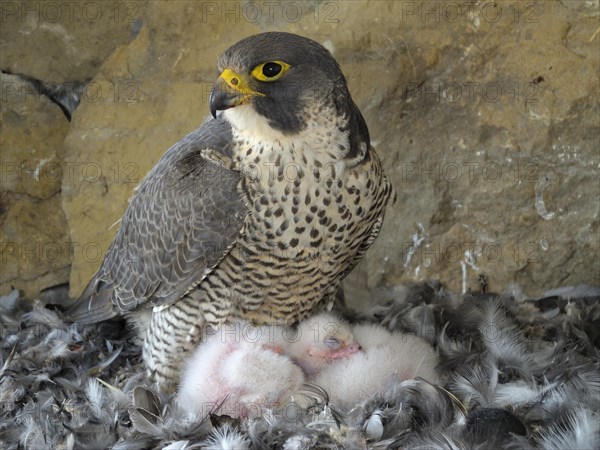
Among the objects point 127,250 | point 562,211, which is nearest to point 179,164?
point 127,250

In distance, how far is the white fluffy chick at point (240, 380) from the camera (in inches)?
106

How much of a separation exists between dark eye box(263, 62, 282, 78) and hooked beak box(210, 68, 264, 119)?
3.0 inches

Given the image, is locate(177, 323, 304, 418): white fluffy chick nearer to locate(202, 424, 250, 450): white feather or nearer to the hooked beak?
locate(202, 424, 250, 450): white feather

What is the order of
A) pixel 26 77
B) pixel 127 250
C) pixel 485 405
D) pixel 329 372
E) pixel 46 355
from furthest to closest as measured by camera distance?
pixel 26 77
pixel 46 355
pixel 127 250
pixel 329 372
pixel 485 405

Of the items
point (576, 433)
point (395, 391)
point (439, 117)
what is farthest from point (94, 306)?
point (576, 433)

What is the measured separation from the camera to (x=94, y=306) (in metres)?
3.32

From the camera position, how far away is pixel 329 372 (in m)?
2.83

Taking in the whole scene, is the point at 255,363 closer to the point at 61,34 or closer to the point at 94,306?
the point at 94,306

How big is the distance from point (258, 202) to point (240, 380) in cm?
61

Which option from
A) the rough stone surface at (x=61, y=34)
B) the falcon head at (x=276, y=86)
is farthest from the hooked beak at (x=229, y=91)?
the rough stone surface at (x=61, y=34)

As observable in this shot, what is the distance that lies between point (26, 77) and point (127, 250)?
128 cm

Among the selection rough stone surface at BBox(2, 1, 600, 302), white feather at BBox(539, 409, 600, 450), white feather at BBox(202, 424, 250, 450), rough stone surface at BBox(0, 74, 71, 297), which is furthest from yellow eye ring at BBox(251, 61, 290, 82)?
rough stone surface at BBox(0, 74, 71, 297)

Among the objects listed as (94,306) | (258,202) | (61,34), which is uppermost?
(61,34)

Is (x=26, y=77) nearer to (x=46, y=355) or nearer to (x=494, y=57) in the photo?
(x=46, y=355)
